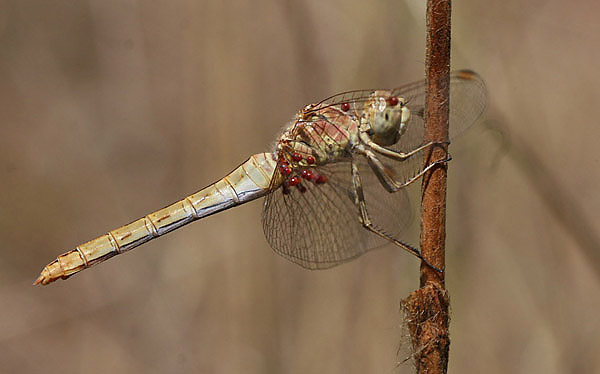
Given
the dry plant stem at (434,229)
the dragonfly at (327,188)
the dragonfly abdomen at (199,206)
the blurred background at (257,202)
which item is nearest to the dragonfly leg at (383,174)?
the dragonfly at (327,188)

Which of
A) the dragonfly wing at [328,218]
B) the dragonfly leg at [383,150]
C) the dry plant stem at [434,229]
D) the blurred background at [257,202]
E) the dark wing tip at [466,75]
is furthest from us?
the blurred background at [257,202]

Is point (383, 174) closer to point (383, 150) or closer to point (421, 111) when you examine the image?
point (383, 150)

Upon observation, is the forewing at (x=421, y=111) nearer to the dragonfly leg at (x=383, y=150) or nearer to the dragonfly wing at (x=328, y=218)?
the dragonfly leg at (x=383, y=150)

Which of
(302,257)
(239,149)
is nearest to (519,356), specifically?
(302,257)

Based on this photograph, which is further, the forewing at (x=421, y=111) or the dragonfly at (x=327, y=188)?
the dragonfly at (x=327, y=188)

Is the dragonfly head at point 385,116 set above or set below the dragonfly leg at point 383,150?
above

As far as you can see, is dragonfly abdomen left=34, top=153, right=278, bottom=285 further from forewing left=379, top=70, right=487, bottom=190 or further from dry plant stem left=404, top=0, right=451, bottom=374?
dry plant stem left=404, top=0, right=451, bottom=374

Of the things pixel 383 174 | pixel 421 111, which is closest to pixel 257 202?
pixel 383 174

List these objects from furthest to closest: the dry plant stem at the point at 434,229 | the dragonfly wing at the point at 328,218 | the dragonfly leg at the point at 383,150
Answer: the dragonfly wing at the point at 328,218 → the dragonfly leg at the point at 383,150 → the dry plant stem at the point at 434,229

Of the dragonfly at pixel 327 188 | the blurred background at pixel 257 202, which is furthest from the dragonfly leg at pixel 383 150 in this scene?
the blurred background at pixel 257 202

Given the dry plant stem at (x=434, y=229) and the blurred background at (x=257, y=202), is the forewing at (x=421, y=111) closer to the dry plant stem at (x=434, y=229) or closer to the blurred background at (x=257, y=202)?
the dry plant stem at (x=434, y=229)
